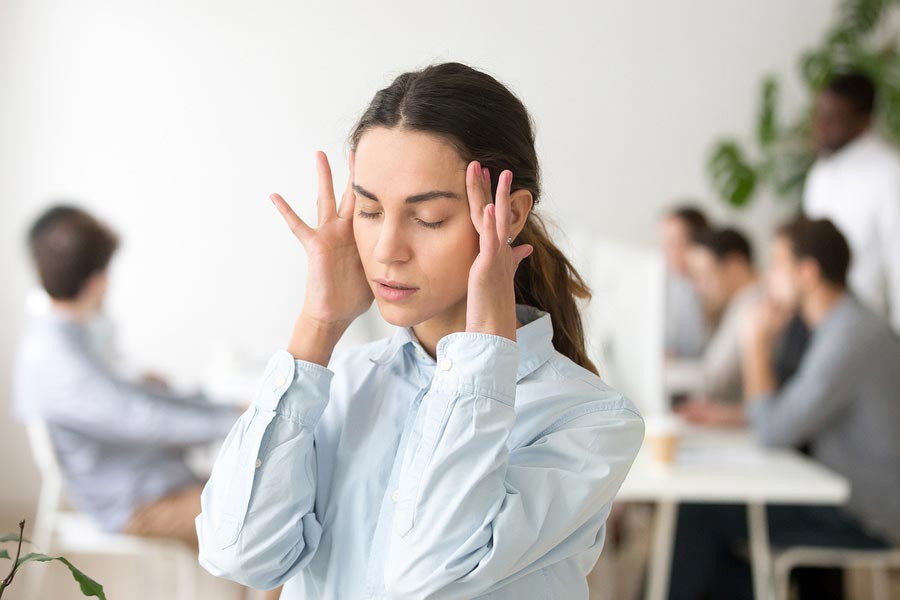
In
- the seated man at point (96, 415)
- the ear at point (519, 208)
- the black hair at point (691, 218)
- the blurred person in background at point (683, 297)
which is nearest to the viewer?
the ear at point (519, 208)

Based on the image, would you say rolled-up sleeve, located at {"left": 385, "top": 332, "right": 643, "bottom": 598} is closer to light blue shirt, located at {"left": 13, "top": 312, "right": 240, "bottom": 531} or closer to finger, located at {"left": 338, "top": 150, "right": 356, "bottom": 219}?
finger, located at {"left": 338, "top": 150, "right": 356, "bottom": 219}

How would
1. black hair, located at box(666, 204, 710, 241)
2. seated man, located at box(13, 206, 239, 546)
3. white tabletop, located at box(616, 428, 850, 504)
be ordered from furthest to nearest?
black hair, located at box(666, 204, 710, 241) → seated man, located at box(13, 206, 239, 546) → white tabletop, located at box(616, 428, 850, 504)

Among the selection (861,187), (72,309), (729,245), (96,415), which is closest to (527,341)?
(96,415)

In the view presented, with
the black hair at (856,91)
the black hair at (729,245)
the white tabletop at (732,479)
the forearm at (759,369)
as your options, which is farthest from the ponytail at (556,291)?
the black hair at (729,245)

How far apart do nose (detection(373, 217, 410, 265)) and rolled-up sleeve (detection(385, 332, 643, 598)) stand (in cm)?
9

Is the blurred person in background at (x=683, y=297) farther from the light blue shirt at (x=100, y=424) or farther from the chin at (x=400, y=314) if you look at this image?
the chin at (x=400, y=314)

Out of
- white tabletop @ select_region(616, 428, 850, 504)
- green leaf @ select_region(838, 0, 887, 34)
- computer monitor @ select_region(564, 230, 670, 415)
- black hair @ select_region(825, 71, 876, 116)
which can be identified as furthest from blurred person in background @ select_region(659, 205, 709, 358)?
white tabletop @ select_region(616, 428, 850, 504)

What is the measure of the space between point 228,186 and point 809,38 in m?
2.91

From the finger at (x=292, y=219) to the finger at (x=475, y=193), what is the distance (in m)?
0.17

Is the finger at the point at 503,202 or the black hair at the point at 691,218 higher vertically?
the finger at the point at 503,202

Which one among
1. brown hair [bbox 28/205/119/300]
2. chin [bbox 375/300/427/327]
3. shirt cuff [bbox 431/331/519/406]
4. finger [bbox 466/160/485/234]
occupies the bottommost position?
brown hair [bbox 28/205/119/300]

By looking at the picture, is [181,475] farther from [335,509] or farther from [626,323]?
[335,509]

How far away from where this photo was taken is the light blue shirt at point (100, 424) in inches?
99.0

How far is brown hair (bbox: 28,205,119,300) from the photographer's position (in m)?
2.67
